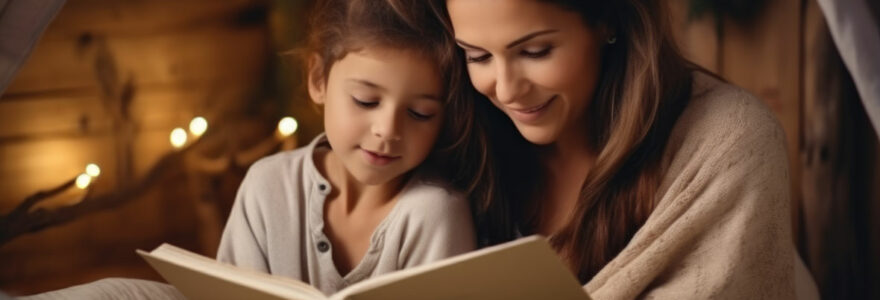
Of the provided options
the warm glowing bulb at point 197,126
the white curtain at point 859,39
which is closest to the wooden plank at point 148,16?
the warm glowing bulb at point 197,126

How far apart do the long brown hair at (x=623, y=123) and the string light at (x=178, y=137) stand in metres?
1.59

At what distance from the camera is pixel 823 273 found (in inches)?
106

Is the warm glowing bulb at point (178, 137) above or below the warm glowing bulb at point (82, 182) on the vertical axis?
above

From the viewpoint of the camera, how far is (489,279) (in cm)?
137

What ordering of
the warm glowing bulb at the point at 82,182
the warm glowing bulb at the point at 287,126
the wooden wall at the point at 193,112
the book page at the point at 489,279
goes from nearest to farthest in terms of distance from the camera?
the book page at the point at 489,279, the wooden wall at the point at 193,112, the warm glowing bulb at the point at 82,182, the warm glowing bulb at the point at 287,126

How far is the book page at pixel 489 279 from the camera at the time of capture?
4.27 feet

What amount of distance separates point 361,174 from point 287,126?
165cm

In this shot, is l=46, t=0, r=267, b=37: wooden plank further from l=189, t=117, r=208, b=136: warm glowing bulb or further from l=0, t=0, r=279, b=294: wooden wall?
l=189, t=117, r=208, b=136: warm glowing bulb

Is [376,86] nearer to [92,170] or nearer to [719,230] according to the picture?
[719,230]

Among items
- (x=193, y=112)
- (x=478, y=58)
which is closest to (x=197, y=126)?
(x=193, y=112)

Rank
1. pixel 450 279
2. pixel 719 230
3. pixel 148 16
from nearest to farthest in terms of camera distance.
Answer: pixel 450 279 → pixel 719 230 → pixel 148 16

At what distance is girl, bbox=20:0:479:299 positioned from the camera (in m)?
1.71

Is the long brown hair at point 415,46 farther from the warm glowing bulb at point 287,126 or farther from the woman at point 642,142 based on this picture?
the warm glowing bulb at point 287,126

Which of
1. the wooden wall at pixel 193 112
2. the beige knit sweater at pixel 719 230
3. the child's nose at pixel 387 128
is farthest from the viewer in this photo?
the wooden wall at pixel 193 112
